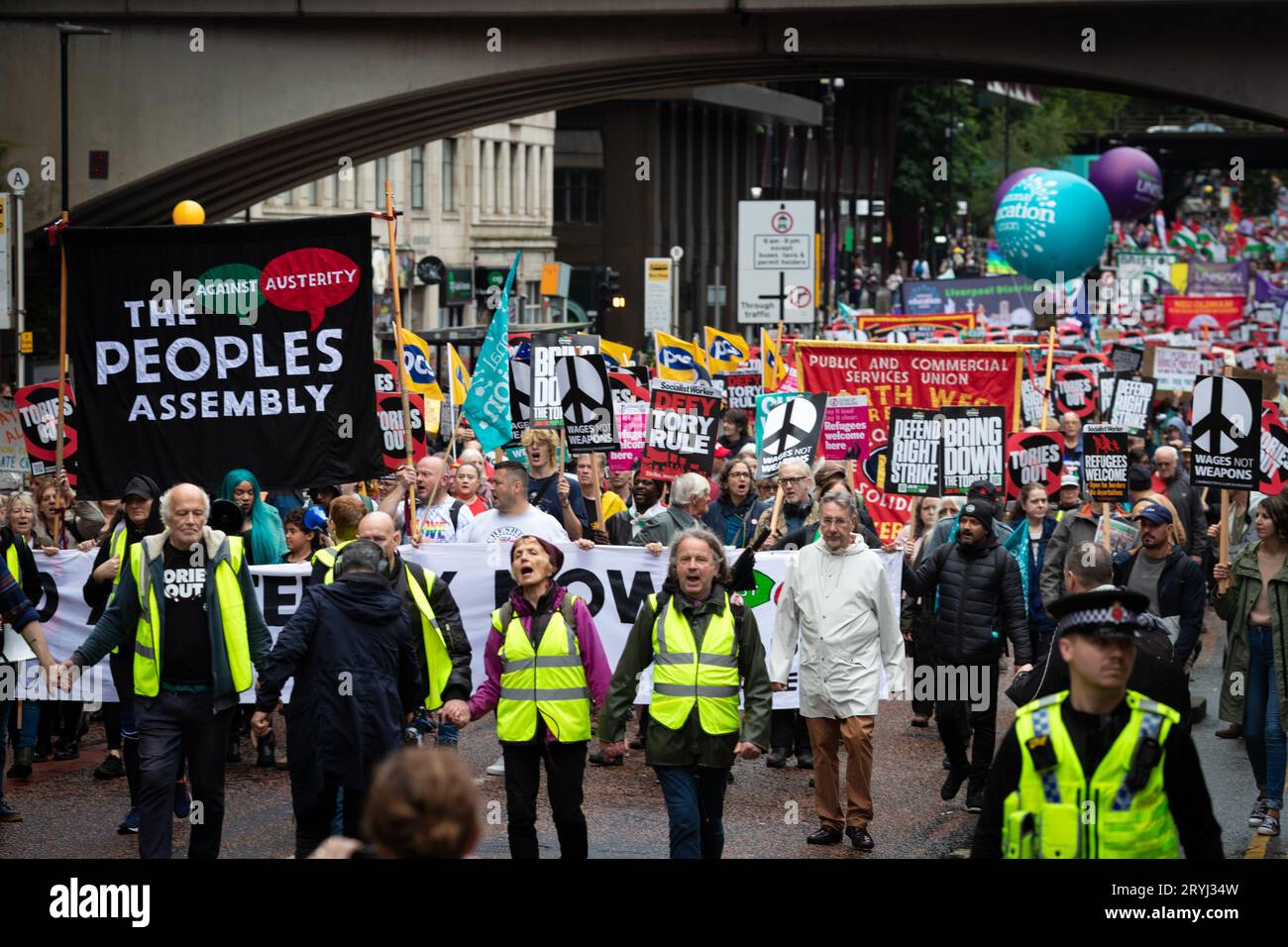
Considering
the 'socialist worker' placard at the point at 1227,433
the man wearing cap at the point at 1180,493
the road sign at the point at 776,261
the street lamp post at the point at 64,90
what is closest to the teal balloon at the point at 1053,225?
the road sign at the point at 776,261

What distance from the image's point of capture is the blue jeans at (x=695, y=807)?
318 inches

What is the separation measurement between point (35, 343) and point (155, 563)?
16118mm

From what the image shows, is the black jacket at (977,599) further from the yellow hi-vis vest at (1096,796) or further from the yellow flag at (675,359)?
the yellow flag at (675,359)

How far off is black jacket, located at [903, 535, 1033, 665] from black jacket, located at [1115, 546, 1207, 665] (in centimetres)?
78

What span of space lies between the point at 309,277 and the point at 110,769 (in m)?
3.01

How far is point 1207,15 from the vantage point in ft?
64.2

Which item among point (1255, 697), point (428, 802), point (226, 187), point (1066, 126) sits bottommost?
point (1255, 697)

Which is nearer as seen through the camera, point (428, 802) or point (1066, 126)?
point (428, 802)

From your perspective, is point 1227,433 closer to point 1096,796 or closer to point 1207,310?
point 1096,796

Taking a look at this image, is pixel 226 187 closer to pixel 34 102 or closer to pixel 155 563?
pixel 34 102

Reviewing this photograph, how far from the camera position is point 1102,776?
16.8ft

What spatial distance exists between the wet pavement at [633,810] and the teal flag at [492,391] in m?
2.90
